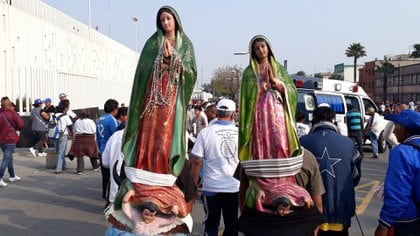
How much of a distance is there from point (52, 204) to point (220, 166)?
4668mm

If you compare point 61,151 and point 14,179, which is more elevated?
point 61,151

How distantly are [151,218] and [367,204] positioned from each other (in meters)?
6.25

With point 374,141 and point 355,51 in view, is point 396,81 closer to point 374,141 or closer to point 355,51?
point 355,51

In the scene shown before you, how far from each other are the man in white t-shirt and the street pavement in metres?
1.56

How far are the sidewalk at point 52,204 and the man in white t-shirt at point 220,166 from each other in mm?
2310

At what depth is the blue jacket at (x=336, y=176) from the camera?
425cm

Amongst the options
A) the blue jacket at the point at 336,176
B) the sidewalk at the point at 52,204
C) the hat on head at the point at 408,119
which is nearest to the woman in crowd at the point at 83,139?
the sidewalk at the point at 52,204

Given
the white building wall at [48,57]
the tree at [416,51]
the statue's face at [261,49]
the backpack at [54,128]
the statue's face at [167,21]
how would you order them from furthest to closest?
the tree at [416,51] < the white building wall at [48,57] < the backpack at [54,128] < the statue's face at [261,49] < the statue's face at [167,21]

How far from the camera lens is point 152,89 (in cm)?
328

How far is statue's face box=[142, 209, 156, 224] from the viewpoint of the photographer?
3133mm

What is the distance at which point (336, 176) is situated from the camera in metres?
4.26

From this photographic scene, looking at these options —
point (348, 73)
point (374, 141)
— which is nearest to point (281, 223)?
point (374, 141)

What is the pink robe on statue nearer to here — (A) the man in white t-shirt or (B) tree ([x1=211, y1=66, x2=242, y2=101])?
(A) the man in white t-shirt

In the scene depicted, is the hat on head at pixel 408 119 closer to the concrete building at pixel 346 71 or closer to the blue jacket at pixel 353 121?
the blue jacket at pixel 353 121
